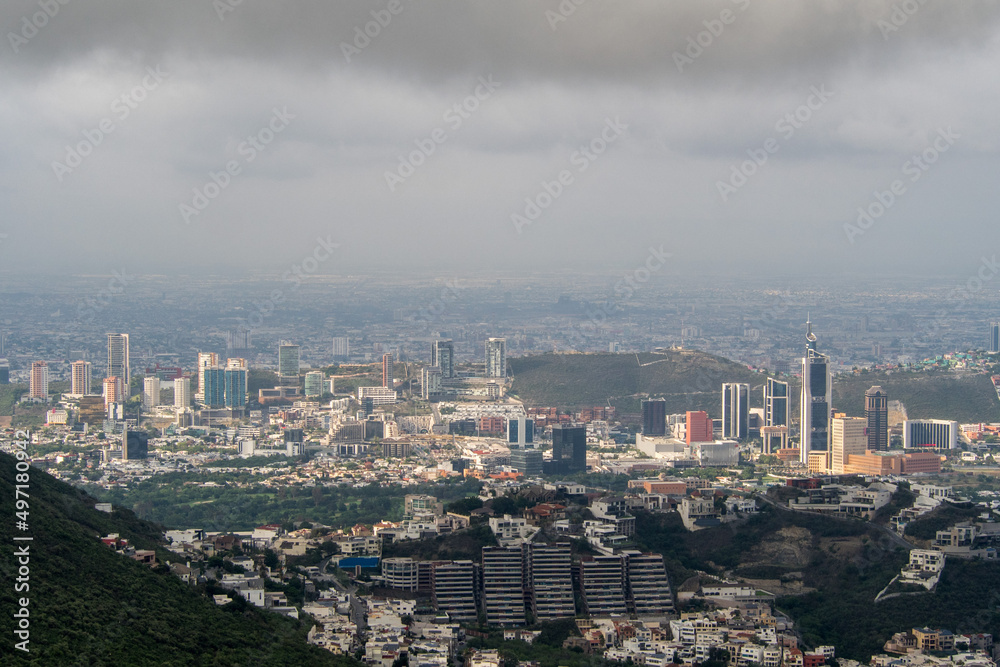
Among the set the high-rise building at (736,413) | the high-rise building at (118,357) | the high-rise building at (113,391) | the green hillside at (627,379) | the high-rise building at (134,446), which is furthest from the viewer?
the high-rise building at (118,357)

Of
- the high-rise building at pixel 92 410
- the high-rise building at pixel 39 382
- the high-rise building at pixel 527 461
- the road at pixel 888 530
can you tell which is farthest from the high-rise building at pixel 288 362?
the road at pixel 888 530

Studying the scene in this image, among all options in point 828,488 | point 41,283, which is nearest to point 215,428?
point 828,488

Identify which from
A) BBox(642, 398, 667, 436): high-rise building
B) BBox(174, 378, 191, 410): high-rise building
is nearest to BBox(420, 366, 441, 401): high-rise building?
BBox(174, 378, 191, 410): high-rise building

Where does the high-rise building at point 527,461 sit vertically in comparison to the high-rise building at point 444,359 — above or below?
below

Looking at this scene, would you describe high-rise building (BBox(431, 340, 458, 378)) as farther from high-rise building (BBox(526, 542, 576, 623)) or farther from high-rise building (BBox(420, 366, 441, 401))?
high-rise building (BBox(526, 542, 576, 623))

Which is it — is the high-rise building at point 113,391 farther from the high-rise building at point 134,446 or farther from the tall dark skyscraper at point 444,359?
the tall dark skyscraper at point 444,359
